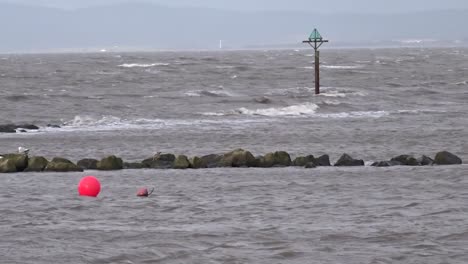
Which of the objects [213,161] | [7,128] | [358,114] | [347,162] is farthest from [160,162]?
[358,114]

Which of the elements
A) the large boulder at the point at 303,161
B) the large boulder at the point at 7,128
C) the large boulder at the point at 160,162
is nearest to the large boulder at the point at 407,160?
the large boulder at the point at 303,161

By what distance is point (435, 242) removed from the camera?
13836 millimetres

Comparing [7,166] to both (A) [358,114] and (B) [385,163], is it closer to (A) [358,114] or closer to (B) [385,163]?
(B) [385,163]

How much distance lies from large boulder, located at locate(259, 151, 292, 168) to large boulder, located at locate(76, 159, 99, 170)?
3.59 m

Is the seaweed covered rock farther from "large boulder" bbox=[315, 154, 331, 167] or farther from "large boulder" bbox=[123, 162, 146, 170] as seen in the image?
"large boulder" bbox=[123, 162, 146, 170]

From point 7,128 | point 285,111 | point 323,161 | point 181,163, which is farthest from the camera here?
point 285,111

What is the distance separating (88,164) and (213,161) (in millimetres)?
2710

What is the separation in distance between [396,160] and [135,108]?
72.5 ft

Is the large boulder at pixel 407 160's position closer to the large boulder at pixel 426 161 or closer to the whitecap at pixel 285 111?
the large boulder at pixel 426 161

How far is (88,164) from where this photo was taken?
2277 cm

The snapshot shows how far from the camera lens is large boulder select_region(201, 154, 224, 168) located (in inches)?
897

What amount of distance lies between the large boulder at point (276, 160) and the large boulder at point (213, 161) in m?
0.89

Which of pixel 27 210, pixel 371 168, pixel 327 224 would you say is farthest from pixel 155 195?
pixel 371 168

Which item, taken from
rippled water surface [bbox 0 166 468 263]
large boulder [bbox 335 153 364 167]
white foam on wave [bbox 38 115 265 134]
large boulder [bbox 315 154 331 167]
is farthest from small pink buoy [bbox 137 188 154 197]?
white foam on wave [bbox 38 115 265 134]
